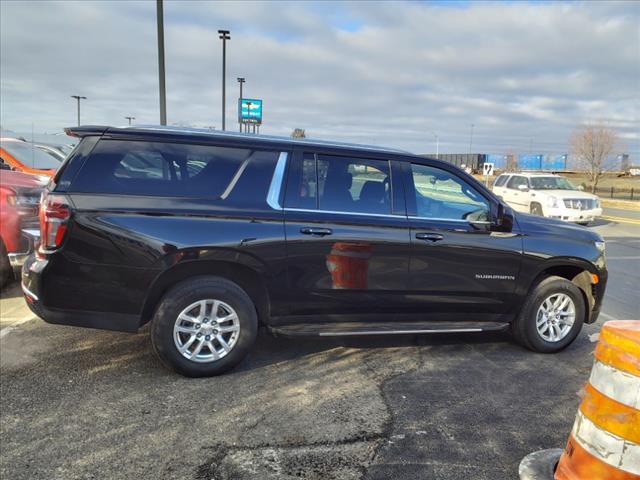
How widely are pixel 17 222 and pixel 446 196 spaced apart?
15.3 feet

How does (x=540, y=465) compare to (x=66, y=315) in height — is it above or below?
below

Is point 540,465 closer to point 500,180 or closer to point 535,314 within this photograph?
point 535,314

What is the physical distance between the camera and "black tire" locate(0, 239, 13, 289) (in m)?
5.98

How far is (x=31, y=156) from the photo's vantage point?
36.5ft

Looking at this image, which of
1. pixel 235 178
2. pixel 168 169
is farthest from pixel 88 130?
pixel 235 178

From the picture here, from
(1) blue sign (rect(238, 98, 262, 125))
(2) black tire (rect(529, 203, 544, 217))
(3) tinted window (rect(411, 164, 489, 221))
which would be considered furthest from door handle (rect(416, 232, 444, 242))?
(1) blue sign (rect(238, 98, 262, 125))

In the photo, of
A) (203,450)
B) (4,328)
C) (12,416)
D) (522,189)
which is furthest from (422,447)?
(522,189)

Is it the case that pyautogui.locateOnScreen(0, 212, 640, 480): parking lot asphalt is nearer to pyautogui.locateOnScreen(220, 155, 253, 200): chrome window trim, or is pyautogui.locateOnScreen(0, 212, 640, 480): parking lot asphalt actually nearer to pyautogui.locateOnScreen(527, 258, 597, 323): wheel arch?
pyautogui.locateOnScreen(527, 258, 597, 323): wheel arch

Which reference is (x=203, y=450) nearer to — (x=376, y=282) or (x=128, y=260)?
(x=128, y=260)

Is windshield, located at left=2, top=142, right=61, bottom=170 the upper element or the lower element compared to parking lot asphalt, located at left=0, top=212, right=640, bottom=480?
upper

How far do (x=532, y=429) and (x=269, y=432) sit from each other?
5.77 ft

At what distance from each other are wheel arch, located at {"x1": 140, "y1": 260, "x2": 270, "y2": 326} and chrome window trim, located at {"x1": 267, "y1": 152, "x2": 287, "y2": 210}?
55 cm

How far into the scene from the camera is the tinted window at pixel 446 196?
4.69 metres

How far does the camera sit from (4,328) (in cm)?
521
